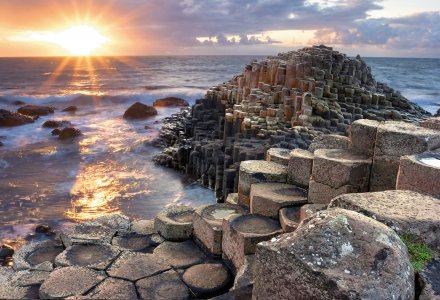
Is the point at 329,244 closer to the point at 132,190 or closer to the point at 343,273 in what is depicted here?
the point at 343,273

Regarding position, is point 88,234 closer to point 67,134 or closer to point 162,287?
point 162,287

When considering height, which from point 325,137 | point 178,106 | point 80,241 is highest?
point 325,137

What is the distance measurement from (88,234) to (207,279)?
2.14 m

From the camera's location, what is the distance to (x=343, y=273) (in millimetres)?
2436

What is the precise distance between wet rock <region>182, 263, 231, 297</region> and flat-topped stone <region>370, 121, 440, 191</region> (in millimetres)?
2178

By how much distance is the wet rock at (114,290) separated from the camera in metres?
4.67

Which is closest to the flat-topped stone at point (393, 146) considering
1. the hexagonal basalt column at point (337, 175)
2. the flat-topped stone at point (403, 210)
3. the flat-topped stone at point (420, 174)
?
the hexagonal basalt column at point (337, 175)

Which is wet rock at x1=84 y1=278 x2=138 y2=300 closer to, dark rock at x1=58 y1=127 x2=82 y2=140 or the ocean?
the ocean

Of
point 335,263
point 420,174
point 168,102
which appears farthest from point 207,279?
point 168,102

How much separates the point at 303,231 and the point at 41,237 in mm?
7630

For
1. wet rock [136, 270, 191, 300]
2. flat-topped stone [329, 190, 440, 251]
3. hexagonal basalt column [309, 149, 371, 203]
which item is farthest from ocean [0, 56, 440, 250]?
flat-topped stone [329, 190, 440, 251]

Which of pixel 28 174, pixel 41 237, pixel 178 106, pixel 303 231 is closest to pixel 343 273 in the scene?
pixel 303 231

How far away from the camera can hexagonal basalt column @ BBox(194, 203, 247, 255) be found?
568cm

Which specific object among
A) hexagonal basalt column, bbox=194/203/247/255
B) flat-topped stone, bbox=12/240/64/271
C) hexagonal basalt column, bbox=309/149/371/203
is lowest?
flat-topped stone, bbox=12/240/64/271
